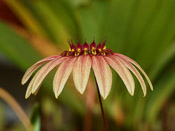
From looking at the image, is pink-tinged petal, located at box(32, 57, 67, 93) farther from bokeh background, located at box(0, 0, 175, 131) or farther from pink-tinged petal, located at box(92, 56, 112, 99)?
bokeh background, located at box(0, 0, 175, 131)

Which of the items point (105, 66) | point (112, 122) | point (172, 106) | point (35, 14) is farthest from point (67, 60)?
point (172, 106)

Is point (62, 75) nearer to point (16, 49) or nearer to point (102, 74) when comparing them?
point (102, 74)

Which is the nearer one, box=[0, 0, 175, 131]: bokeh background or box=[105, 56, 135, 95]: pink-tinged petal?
box=[105, 56, 135, 95]: pink-tinged petal

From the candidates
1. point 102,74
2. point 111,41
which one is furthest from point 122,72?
point 111,41

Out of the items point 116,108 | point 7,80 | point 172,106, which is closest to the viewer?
point 116,108

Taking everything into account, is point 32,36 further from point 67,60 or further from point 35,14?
point 67,60

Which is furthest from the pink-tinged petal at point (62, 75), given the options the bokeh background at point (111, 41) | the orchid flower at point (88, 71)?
the bokeh background at point (111, 41)

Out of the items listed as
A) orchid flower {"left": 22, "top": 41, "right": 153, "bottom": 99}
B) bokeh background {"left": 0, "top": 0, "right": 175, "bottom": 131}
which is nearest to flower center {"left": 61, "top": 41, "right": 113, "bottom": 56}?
orchid flower {"left": 22, "top": 41, "right": 153, "bottom": 99}
